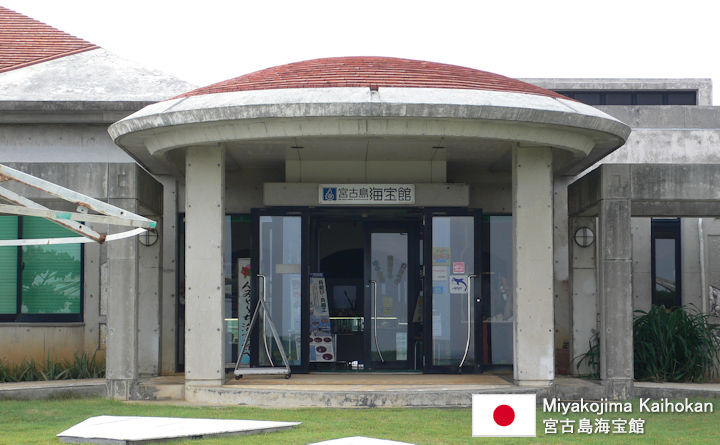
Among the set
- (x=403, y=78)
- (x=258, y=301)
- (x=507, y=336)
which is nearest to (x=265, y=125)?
(x=403, y=78)

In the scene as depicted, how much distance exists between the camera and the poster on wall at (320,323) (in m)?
16.6

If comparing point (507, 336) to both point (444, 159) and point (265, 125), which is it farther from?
point (265, 125)

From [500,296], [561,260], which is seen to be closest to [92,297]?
[500,296]

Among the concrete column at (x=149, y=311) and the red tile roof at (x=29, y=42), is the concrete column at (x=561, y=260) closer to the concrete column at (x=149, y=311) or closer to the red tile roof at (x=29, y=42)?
the concrete column at (x=149, y=311)

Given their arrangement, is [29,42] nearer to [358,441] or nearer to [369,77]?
[369,77]

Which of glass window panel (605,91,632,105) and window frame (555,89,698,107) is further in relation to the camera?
glass window panel (605,91,632,105)

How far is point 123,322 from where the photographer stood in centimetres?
1451

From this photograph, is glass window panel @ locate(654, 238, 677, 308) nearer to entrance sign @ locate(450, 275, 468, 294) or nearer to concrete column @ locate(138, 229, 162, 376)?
entrance sign @ locate(450, 275, 468, 294)

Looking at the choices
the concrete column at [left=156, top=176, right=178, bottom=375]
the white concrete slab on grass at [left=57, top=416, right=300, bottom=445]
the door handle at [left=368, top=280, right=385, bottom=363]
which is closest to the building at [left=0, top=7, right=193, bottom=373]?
the concrete column at [left=156, top=176, right=178, bottom=375]

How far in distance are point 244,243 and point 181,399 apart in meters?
3.80

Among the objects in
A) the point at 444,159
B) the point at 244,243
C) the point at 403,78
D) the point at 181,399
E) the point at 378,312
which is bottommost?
the point at 181,399

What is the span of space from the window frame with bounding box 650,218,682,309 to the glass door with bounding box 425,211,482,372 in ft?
15.4

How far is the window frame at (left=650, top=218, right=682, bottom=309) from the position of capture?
19.1 metres

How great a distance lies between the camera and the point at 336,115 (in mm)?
12812
